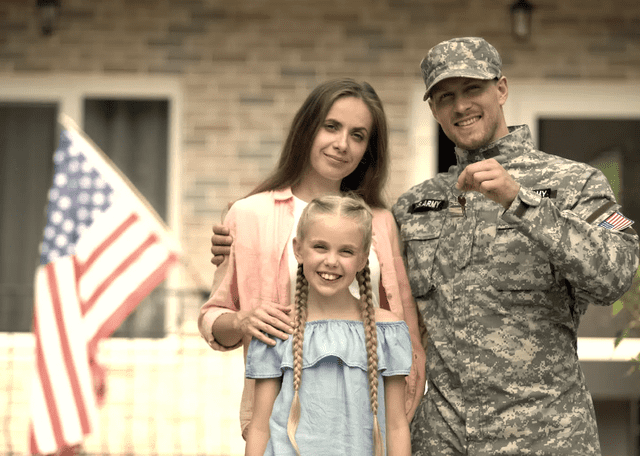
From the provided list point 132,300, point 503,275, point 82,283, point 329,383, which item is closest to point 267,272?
point 329,383

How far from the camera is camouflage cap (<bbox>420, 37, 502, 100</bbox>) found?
8.35 feet

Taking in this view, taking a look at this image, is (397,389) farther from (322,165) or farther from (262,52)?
(262,52)

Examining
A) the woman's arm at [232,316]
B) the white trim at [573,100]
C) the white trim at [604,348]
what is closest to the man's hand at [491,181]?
the woman's arm at [232,316]

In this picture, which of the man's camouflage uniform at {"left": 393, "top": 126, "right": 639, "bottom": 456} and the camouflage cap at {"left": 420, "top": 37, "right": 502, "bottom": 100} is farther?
the camouflage cap at {"left": 420, "top": 37, "right": 502, "bottom": 100}

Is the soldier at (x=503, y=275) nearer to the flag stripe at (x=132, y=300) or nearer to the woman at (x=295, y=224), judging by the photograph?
the woman at (x=295, y=224)

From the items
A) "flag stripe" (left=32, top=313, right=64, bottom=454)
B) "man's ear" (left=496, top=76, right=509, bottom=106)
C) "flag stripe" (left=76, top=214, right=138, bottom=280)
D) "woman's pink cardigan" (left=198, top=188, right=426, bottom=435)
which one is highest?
"man's ear" (left=496, top=76, right=509, bottom=106)

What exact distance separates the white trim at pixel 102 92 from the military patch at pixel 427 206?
13.4ft

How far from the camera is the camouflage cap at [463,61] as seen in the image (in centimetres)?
254

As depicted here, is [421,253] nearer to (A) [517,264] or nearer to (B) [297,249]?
(A) [517,264]

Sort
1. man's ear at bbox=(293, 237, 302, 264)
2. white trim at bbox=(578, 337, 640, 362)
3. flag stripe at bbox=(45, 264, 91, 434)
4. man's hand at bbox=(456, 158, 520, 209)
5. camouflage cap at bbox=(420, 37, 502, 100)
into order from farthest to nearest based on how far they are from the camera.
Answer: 1. white trim at bbox=(578, 337, 640, 362)
2. flag stripe at bbox=(45, 264, 91, 434)
3. camouflage cap at bbox=(420, 37, 502, 100)
4. man's ear at bbox=(293, 237, 302, 264)
5. man's hand at bbox=(456, 158, 520, 209)

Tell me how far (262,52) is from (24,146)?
223 centimetres

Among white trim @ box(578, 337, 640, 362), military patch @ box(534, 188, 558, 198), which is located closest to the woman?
military patch @ box(534, 188, 558, 198)

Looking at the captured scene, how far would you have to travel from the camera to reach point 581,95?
6594mm

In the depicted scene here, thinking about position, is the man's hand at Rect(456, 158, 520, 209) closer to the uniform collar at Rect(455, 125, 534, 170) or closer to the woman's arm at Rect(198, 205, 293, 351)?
the uniform collar at Rect(455, 125, 534, 170)
